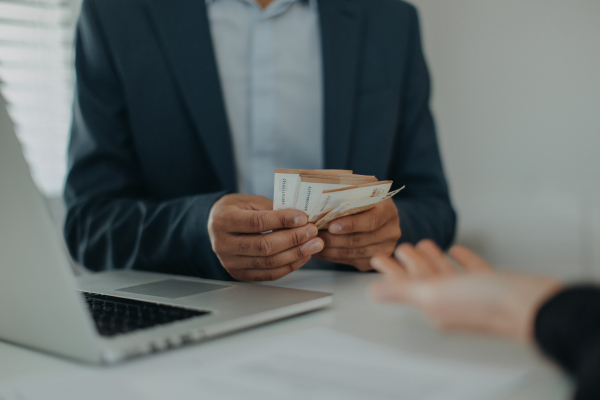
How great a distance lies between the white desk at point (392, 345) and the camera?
36 centimetres

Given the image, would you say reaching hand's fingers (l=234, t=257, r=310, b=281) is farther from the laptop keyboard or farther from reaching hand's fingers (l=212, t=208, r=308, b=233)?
the laptop keyboard

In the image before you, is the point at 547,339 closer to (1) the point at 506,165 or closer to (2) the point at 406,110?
(2) the point at 406,110

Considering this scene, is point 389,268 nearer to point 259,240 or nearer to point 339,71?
point 259,240

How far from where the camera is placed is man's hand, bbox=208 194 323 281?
67cm

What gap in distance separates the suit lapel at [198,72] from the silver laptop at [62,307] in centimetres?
56

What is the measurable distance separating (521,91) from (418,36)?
999 mm

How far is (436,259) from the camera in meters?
0.49

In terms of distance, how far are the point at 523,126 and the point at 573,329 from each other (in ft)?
6.39

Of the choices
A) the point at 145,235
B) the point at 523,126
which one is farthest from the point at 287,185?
the point at 523,126

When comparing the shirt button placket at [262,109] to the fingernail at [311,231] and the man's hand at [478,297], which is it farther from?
the man's hand at [478,297]

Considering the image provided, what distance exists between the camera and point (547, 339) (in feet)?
1.13

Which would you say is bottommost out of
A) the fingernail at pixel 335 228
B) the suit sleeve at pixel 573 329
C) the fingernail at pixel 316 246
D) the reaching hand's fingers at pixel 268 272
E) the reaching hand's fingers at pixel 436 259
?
the reaching hand's fingers at pixel 268 272

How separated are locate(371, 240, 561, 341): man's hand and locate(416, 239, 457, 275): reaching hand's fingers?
12 mm

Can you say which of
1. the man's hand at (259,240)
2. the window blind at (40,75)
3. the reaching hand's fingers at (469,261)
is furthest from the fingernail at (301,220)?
the window blind at (40,75)
